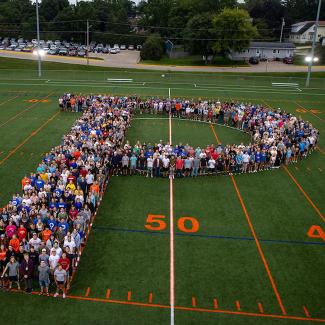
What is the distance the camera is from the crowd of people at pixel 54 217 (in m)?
9.97

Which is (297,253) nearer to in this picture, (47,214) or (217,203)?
(217,203)

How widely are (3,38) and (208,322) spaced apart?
9154 centimetres

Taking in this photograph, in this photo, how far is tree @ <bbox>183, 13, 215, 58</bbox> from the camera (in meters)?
63.0

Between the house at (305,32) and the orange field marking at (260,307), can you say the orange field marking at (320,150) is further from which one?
the house at (305,32)

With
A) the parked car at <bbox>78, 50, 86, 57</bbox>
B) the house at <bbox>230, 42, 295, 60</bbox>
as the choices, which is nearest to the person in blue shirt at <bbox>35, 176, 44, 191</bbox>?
the parked car at <bbox>78, 50, 86, 57</bbox>

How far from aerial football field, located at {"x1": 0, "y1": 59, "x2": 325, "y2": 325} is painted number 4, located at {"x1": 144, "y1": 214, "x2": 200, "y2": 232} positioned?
36 millimetres

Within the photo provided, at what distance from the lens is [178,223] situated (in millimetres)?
13781

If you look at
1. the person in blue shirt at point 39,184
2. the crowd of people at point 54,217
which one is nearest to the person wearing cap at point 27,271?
the crowd of people at point 54,217

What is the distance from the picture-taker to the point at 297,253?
40.0 feet

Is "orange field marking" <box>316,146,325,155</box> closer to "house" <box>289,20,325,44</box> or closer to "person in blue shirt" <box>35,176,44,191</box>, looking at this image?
"person in blue shirt" <box>35,176,44,191</box>

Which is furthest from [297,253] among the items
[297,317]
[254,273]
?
[297,317]

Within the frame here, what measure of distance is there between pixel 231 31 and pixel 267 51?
38.1ft

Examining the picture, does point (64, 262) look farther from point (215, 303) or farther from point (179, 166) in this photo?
point (179, 166)

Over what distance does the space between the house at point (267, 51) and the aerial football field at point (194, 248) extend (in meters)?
49.4
